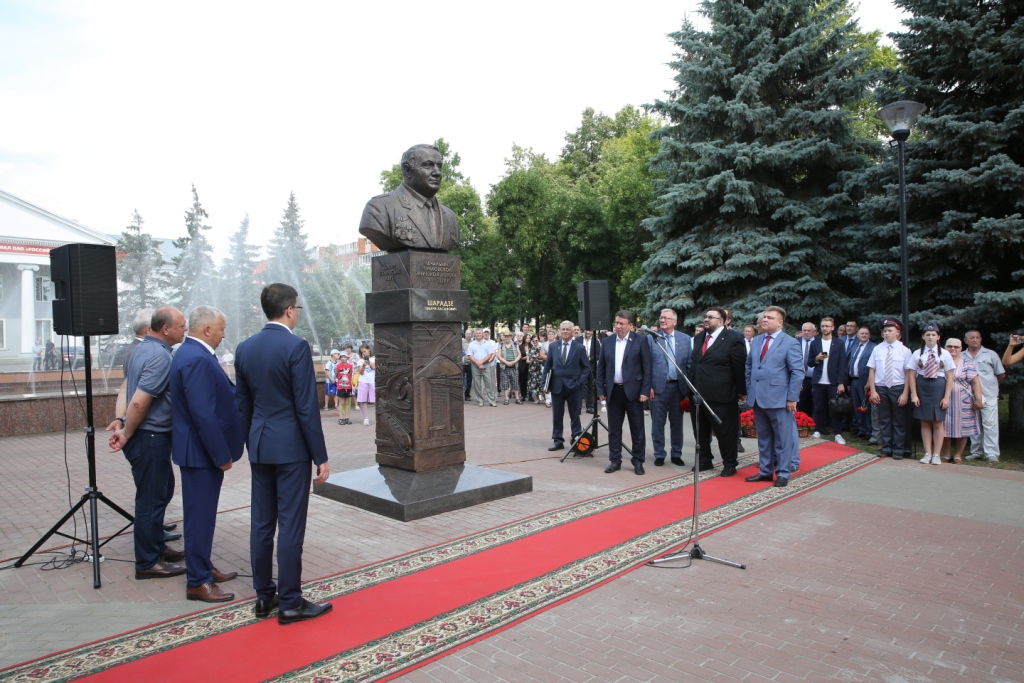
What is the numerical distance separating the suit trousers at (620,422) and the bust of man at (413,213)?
10.4ft

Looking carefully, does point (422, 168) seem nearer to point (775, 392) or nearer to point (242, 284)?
point (775, 392)

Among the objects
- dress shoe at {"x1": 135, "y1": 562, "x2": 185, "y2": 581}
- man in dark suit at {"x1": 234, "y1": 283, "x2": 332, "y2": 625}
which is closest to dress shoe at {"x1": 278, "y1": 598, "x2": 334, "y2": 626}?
man in dark suit at {"x1": 234, "y1": 283, "x2": 332, "y2": 625}

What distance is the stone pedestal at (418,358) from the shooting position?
7.29 metres

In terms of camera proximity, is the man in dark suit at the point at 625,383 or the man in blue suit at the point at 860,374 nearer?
the man in dark suit at the point at 625,383

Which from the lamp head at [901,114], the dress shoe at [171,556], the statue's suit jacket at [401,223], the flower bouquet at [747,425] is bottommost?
the dress shoe at [171,556]

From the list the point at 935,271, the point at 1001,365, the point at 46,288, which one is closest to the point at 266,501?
the point at 1001,365

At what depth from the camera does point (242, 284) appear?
99.3 ft

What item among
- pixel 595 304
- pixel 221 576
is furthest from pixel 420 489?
pixel 595 304

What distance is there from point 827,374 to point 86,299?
11139 mm

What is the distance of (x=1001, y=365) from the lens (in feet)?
32.4

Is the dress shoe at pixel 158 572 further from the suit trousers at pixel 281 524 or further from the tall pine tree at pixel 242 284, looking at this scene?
the tall pine tree at pixel 242 284

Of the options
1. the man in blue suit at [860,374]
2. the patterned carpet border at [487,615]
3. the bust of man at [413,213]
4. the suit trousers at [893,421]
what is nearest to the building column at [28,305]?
the bust of man at [413,213]

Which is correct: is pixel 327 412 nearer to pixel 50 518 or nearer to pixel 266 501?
pixel 50 518

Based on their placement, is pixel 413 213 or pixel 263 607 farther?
pixel 413 213
